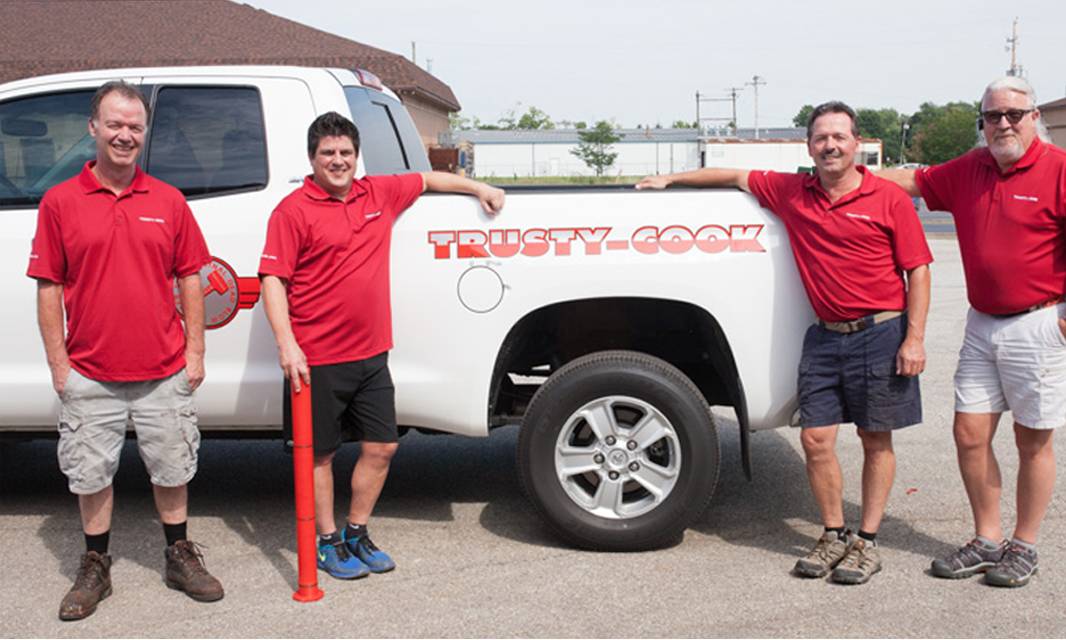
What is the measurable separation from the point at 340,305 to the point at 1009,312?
97.0 inches

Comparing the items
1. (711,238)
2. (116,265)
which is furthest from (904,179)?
(116,265)

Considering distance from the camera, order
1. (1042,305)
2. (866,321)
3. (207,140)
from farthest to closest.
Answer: (207,140) → (866,321) → (1042,305)

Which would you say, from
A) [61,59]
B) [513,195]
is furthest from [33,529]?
[61,59]

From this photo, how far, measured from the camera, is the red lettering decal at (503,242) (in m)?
4.56

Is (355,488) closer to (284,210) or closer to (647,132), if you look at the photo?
(284,210)

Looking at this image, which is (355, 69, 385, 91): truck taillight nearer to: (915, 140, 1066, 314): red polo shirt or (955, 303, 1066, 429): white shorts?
(915, 140, 1066, 314): red polo shirt

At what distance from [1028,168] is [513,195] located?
1.93 m

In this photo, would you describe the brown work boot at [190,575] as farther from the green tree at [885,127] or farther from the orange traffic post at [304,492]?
the green tree at [885,127]

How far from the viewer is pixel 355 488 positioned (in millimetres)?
4566

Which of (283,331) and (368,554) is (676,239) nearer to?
(283,331)

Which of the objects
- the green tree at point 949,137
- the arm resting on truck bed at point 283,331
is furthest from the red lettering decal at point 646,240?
the green tree at point 949,137

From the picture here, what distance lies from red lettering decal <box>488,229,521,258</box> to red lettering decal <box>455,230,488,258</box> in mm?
28

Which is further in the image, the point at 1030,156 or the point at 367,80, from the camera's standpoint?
the point at 367,80

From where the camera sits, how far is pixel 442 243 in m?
4.59
